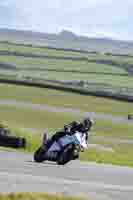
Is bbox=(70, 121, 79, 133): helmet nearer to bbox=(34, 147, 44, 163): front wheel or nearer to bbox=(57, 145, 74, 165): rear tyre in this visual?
bbox=(57, 145, 74, 165): rear tyre

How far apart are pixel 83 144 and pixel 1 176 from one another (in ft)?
14.7

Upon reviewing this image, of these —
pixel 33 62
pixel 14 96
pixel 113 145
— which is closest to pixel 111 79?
pixel 33 62

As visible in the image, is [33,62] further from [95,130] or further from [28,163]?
[28,163]

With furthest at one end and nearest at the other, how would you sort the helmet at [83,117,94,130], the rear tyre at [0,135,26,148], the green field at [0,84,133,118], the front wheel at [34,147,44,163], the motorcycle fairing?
the green field at [0,84,133,118] < the rear tyre at [0,135,26,148] < the front wheel at [34,147,44,163] < the motorcycle fairing < the helmet at [83,117,94,130]

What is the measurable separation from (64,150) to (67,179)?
3.77 metres

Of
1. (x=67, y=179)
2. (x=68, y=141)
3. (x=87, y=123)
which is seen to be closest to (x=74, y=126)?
(x=68, y=141)

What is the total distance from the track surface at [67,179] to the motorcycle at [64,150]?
0.18 m

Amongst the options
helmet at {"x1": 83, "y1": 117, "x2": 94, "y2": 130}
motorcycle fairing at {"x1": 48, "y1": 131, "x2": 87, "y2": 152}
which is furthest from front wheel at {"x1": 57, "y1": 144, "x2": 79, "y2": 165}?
helmet at {"x1": 83, "y1": 117, "x2": 94, "y2": 130}

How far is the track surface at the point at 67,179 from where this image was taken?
12.0 metres

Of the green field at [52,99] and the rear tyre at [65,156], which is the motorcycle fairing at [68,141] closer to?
the rear tyre at [65,156]

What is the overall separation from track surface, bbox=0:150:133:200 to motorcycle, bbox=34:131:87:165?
18 cm

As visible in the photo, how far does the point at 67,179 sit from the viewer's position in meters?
13.8

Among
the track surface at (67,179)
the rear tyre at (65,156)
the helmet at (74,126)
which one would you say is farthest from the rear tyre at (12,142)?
the helmet at (74,126)

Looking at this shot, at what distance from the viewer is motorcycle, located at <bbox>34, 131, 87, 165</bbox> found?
17.3 m
